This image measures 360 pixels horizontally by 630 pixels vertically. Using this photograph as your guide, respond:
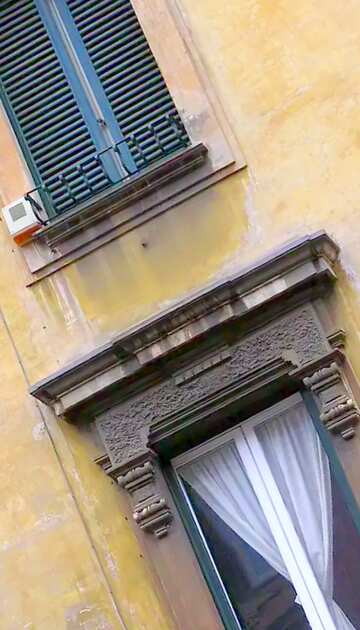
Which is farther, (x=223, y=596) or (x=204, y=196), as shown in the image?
(x=204, y=196)

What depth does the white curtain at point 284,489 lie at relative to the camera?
8.57m

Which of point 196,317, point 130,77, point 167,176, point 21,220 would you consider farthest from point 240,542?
point 130,77

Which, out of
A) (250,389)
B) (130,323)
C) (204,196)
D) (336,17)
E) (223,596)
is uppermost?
(336,17)

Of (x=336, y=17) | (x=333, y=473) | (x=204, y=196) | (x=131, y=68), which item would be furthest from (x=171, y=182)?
(x=333, y=473)

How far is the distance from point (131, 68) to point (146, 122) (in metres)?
0.41

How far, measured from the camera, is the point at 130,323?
917cm

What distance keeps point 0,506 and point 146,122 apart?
277 centimetres

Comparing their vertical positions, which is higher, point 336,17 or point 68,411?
point 336,17

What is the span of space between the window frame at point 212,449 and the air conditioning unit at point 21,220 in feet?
6.08

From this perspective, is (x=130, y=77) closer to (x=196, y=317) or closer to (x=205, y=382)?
(x=196, y=317)

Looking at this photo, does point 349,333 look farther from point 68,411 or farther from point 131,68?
point 131,68

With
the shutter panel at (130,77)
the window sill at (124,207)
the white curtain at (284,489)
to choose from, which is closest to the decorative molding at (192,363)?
the white curtain at (284,489)

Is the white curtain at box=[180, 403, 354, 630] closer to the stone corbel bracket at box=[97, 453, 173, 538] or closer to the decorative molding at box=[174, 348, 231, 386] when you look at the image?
the stone corbel bracket at box=[97, 453, 173, 538]

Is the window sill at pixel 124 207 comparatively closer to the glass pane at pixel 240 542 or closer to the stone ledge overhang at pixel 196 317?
the stone ledge overhang at pixel 196 317
